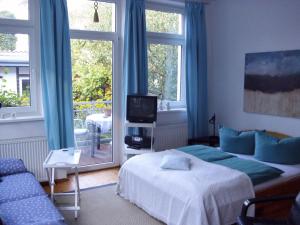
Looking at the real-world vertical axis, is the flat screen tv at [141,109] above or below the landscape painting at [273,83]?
below

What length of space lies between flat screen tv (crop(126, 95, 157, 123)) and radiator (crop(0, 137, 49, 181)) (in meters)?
1.20

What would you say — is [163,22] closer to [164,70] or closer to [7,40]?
[164,70]

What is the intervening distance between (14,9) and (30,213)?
256 centimetres

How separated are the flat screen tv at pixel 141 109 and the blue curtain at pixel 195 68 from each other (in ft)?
2.99

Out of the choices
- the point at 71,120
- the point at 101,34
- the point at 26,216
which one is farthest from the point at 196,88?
the point at 26,216

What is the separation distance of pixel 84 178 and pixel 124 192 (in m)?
0.92

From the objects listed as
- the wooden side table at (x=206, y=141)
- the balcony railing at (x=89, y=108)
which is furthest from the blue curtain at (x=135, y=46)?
the wooden side table at (x=206, y=141)

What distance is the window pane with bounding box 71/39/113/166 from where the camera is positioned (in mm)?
4270

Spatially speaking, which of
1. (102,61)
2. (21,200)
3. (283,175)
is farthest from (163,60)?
(21,200)

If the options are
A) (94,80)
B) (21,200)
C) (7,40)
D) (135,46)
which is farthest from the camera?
(94,80)

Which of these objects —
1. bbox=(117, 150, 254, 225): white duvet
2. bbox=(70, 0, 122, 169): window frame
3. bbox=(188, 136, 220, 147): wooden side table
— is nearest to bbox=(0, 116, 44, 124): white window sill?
bbox=(70, 0, 122, 169): window frame

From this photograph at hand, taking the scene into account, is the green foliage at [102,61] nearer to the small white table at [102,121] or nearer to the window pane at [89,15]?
the window pane at [89,15]

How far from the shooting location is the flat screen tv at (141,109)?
166 inches

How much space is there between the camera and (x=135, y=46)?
4.31 m
